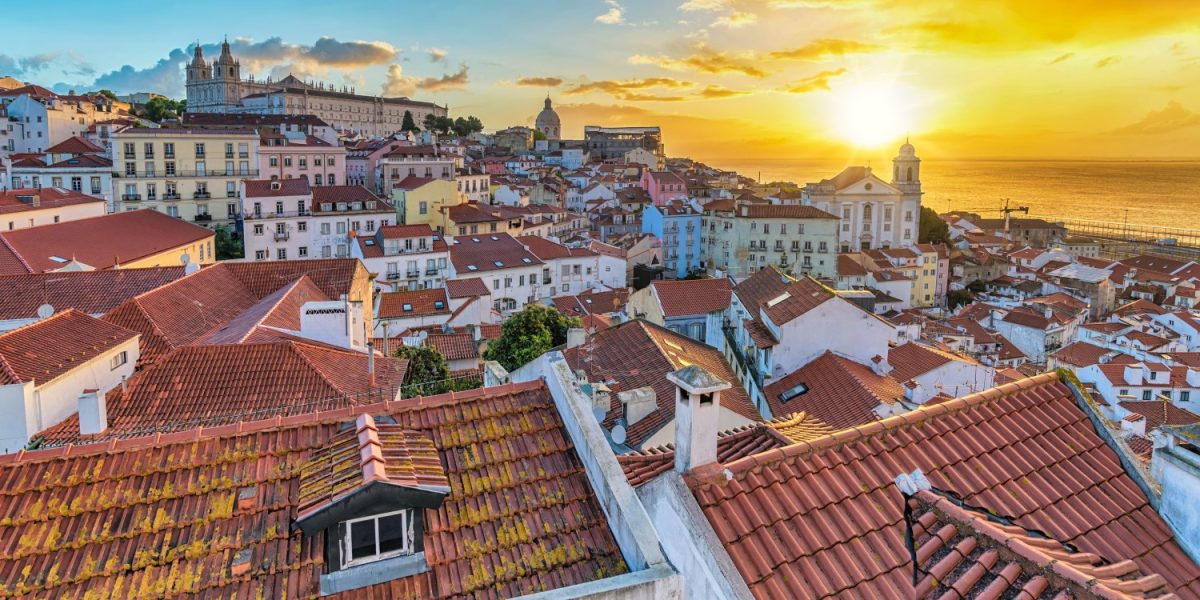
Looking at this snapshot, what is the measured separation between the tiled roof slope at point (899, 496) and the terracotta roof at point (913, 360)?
630 inches

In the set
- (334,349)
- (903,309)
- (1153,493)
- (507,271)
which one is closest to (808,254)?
(903,309)

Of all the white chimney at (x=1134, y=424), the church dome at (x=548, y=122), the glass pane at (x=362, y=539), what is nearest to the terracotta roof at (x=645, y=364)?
the glass pane at (x=362, y=539)

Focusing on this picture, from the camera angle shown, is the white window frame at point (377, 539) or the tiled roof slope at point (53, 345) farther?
the tiled roof slope at point (53, 345)

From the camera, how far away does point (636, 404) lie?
47.2 feet

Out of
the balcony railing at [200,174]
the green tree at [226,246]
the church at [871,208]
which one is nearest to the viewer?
the green tree at [226,246]

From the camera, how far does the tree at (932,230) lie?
8394 cm

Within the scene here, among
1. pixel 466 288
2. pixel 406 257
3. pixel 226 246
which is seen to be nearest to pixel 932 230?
pixel 406 257

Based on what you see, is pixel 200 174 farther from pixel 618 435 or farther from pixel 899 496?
pixel 899 496

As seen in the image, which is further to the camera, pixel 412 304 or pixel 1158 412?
pixel 412 304

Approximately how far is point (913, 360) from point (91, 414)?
21174 mm

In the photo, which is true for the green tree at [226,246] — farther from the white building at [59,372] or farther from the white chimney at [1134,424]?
the white chimney at [1134,424]

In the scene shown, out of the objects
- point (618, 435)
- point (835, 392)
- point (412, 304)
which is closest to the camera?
point (618, 435)

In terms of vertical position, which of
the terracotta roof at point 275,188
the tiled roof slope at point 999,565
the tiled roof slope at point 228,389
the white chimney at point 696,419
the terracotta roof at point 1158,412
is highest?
the terracotta roof at point 275,188

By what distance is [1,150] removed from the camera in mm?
72375
